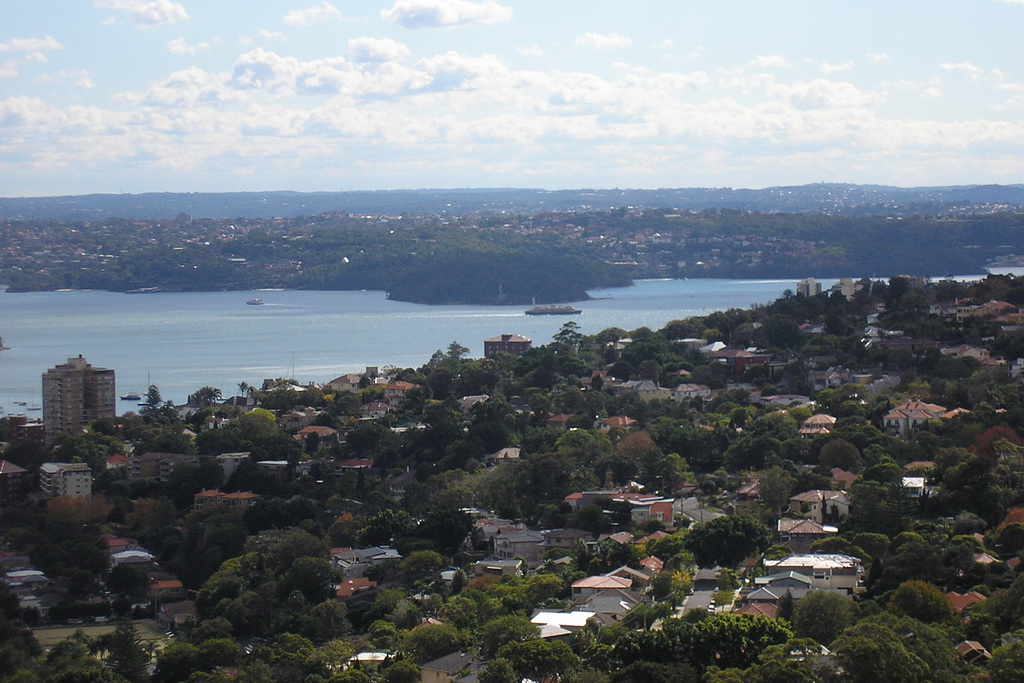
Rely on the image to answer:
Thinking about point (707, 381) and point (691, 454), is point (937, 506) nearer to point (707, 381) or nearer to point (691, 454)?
point (691, 454)

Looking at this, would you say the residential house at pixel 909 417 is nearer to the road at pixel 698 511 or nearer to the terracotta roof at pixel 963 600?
the road at pixel 698 511

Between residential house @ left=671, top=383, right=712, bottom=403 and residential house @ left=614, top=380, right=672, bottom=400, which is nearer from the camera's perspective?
residential house @ left=671, top=383, right=712, bottom=403

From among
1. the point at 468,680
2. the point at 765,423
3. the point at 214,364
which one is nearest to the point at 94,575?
the point at 468,680

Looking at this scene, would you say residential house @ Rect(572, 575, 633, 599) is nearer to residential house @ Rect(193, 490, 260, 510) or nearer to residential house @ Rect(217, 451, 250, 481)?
residential house @ Rect(193, 490, 260, 510)

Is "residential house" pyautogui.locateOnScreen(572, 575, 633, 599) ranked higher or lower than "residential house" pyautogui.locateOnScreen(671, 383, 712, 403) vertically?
lower

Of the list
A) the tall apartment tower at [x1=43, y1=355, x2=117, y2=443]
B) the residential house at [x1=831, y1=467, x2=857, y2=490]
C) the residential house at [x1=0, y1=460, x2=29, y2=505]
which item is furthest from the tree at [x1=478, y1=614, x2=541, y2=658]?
the tall apartment tower at [x1=43, y1=355, x2=117, y2=443]

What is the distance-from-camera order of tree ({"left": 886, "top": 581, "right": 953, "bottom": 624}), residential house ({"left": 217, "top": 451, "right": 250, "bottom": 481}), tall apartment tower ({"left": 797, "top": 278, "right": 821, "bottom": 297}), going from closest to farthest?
tree ({"left": 886, "top": 581, "right": 953, "bottom": 624}), residential house ({"left": 217, "top": 451, "right": 250, "bottom": 481}), tall apartment tower ({"left": 797, "top": 278, "right": 821, "bottom": 297})
